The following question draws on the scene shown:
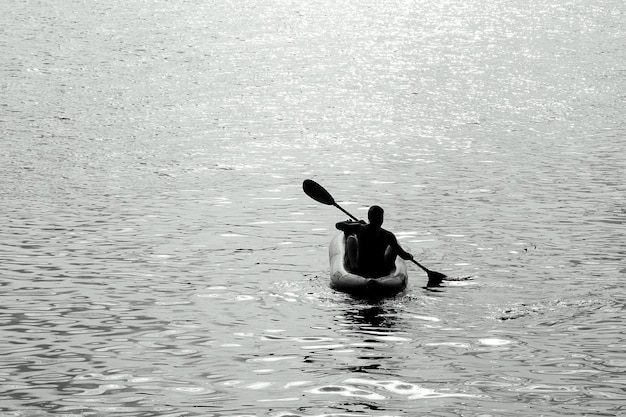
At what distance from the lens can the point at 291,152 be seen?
31109 mm

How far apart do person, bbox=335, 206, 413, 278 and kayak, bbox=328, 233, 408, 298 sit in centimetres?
15

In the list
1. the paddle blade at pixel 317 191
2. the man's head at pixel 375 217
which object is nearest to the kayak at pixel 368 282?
the man's head at pixel 375 217

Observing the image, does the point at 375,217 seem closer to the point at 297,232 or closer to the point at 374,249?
the point at 374,249

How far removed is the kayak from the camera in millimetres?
15102

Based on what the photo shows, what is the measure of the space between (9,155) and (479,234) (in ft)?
44.6

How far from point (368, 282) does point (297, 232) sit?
5795 mm

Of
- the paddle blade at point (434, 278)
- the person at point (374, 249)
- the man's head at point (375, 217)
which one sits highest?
the man's head at point (375, 217)

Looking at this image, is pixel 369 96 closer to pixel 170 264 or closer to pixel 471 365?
pixel 170 264

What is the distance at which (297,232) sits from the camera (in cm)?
2080

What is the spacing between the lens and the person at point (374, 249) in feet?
51.1

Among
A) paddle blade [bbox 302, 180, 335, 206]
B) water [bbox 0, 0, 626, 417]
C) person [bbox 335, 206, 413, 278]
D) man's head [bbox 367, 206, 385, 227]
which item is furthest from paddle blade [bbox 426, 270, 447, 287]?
paddle blade [bbox 302, 180, 335, 206]

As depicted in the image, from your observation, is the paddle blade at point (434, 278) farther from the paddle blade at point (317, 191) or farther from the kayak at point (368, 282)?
the paddle blade at point (317, 191)

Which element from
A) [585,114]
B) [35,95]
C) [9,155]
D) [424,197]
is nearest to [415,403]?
[424,197]

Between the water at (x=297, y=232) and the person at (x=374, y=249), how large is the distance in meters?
0.54
